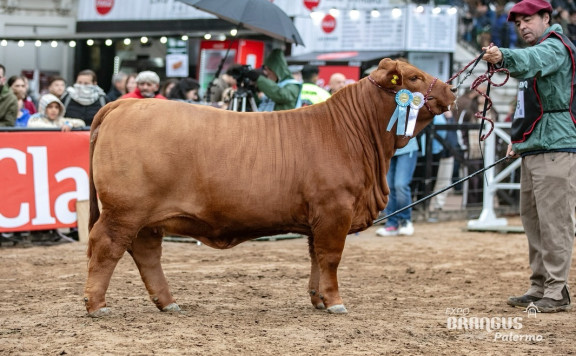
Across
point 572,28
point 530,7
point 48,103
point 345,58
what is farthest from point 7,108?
point 572,28

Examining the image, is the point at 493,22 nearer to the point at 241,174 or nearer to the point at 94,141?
the point at 241,174

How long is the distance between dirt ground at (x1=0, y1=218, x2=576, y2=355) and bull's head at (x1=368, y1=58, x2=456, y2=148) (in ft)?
5.17

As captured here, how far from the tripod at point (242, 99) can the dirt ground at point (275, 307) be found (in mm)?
1629

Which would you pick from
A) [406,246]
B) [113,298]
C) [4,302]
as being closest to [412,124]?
[113,298]

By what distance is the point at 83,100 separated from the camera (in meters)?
12.5

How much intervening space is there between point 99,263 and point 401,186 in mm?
6526

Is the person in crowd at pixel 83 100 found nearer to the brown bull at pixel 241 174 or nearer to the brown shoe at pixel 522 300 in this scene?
the brown bull at pixel 241 174

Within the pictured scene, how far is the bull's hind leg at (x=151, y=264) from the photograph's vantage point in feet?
22.6

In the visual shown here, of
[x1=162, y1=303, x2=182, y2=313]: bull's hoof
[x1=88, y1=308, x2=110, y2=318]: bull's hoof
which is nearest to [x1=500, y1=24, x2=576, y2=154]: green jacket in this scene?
[x1=162, y1=303, x2=182, y2=313]: bull's hoof

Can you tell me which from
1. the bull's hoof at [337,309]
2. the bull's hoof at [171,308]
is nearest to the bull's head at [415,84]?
the bull's hoof at [337,309]

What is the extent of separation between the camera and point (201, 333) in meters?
6.12

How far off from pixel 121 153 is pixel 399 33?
13970mm

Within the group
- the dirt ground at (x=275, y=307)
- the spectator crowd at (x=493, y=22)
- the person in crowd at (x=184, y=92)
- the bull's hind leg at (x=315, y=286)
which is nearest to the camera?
the dirt ground at (x=275, y=307)

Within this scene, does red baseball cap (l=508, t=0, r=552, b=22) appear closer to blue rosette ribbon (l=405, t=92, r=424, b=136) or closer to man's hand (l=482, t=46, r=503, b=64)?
man's hand (l=482, t=46, r=503, b=64)
